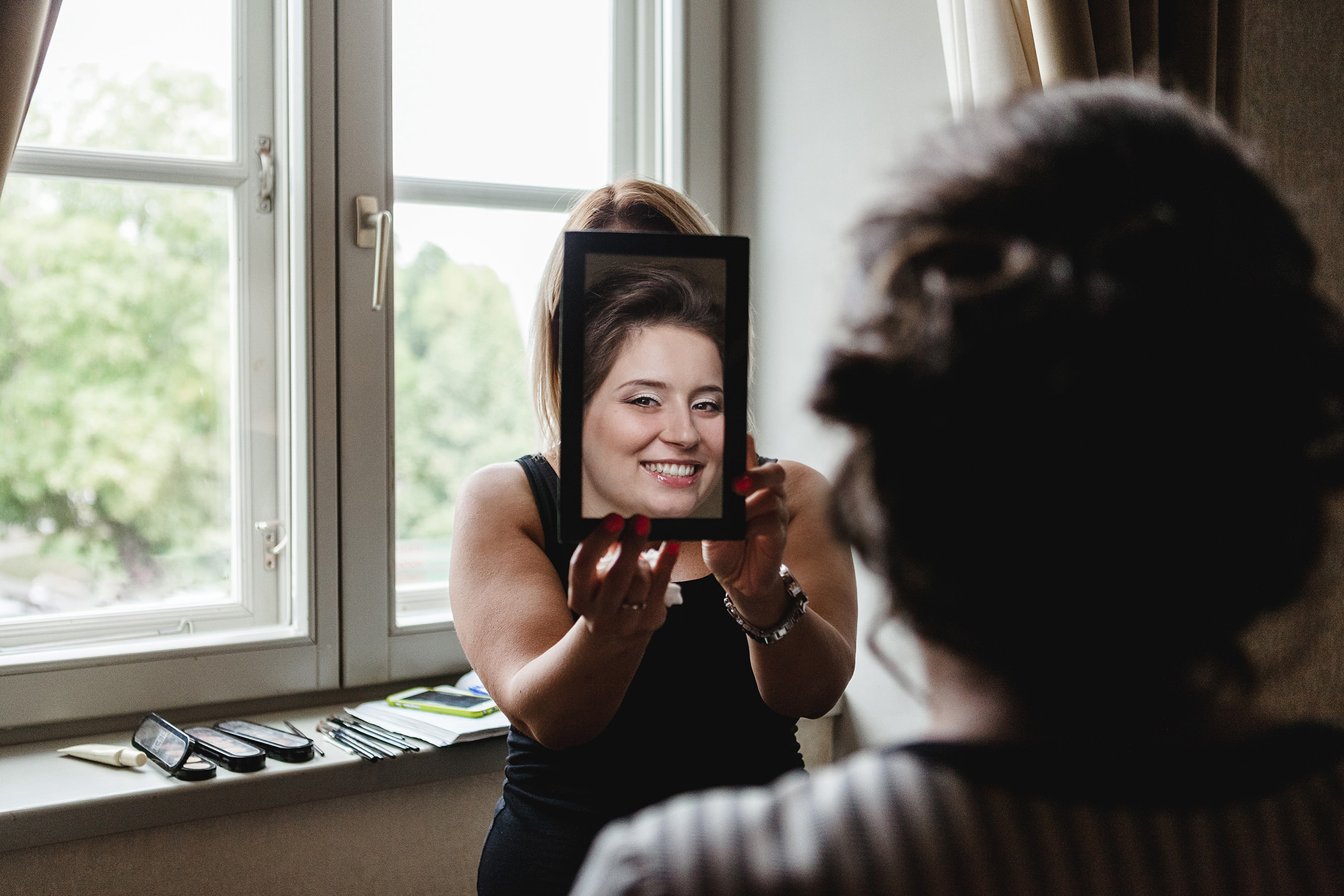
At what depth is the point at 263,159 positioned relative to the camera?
1714 mm

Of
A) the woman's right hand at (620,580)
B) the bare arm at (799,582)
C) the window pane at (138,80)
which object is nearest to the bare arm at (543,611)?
the woman's right hand at (620,580)

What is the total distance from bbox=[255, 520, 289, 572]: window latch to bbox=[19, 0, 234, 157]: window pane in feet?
2.06

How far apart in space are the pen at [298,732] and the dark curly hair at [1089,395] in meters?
1.28

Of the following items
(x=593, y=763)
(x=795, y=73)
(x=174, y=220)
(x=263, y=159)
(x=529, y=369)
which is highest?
(x=795, y=73)

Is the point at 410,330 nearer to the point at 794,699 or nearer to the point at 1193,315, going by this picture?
the point at 794,699

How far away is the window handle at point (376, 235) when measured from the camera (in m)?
1.71

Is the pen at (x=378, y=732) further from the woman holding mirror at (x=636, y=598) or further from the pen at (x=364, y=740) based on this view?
the woman holding mirror at (x=636, y=598)

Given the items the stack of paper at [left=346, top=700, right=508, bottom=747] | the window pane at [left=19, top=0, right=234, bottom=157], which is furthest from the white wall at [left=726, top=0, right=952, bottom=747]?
the window pane at [left=19, top=0, right=234, bottom=157]

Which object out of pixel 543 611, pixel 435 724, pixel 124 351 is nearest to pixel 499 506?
pixel 543 611

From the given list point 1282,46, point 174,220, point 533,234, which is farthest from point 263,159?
point 1282,46

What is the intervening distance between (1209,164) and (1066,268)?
94mm

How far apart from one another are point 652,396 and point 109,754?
1012mm

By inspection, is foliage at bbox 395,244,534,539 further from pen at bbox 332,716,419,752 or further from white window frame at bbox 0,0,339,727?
pen at bbox 332,716,419,752

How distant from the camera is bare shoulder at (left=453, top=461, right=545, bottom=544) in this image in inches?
46.8
